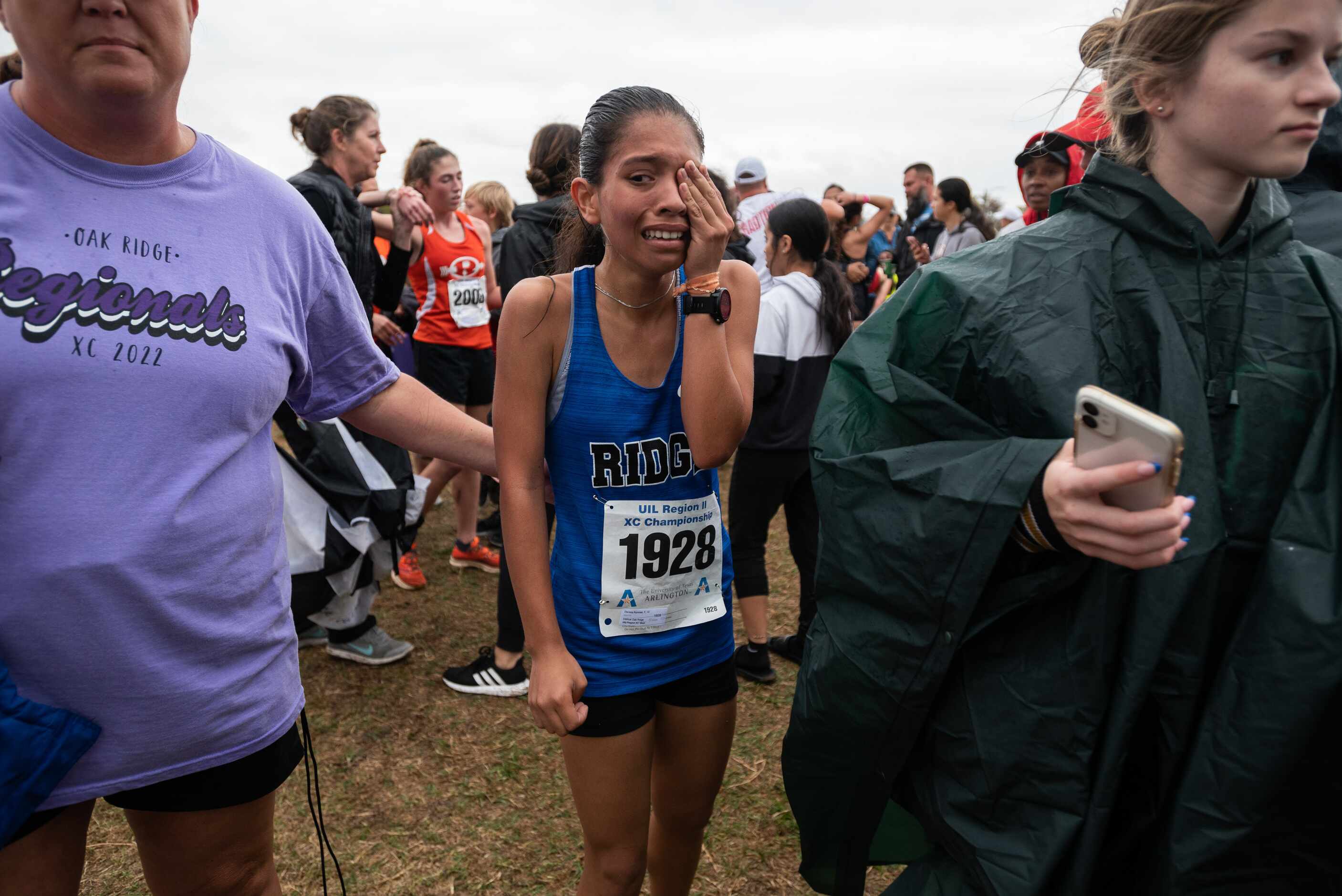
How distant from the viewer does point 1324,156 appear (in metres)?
1.87

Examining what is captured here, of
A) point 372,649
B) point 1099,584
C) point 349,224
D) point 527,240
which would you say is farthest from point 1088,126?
point 372,649

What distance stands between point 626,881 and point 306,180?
114 inches

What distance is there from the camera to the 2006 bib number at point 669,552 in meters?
1.83

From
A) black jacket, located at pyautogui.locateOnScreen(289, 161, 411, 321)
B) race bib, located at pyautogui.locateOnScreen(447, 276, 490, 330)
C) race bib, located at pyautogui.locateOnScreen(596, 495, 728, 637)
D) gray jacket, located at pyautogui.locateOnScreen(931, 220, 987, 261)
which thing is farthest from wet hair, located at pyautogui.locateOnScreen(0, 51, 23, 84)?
gray jacket, located at pyautogui.locateOnScreen(931, 220, 987, 261)

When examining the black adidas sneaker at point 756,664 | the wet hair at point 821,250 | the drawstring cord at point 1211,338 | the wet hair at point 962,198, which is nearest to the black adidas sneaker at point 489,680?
the black adidas sneaker at point 756,664

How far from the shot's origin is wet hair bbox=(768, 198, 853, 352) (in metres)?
3.96

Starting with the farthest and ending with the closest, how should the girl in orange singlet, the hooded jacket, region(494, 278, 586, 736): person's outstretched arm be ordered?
1. the girl in orange singlet
2. region(494, 278, 586, 736): person's outstretched arm
3. the hooded jacket

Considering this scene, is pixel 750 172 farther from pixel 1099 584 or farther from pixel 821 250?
pixel 1099 584

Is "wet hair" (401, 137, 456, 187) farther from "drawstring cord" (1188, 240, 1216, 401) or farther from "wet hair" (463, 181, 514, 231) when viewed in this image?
"drawstring cord" (1188, 240, 1216, 401)

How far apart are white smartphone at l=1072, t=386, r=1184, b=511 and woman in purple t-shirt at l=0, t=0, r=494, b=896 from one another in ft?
4.13

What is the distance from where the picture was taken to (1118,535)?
3.49 feet

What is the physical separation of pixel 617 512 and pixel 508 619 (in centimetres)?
211

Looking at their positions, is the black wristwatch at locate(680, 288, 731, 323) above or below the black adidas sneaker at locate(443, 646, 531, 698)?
above

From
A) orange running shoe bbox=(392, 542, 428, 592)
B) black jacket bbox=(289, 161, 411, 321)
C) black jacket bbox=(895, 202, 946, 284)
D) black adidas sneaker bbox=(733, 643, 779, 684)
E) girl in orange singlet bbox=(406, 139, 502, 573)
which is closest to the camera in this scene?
black jacket bbox=(289, 161, 411, 321)
